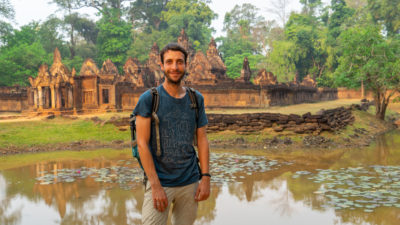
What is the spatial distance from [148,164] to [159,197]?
0.90 ft

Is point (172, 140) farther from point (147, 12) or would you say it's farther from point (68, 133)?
point (147, 12)

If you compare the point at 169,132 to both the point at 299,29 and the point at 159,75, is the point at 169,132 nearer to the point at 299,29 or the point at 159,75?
the point at 159,75

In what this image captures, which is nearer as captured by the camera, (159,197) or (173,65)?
(159,197)

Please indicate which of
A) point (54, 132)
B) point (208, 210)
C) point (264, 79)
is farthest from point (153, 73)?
point (208, 210)

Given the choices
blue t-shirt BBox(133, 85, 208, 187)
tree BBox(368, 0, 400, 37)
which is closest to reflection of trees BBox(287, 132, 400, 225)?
blue t-shirt BBox(133, 85, 208, 187)

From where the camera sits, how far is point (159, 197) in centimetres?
282

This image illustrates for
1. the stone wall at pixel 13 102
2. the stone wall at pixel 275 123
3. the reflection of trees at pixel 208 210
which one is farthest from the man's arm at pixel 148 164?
the stone wall at pixel 13 102

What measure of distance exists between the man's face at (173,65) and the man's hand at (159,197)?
879 millimetres

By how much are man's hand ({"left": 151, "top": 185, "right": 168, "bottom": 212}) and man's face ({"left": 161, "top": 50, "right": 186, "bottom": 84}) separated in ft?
2.88

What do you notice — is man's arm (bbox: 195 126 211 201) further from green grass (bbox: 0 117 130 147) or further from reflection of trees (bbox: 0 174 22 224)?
green grass (bbox: 0 117 130 147)

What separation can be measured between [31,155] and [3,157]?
87cm

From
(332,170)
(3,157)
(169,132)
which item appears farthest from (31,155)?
(169,132)

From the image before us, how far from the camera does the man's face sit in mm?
2986

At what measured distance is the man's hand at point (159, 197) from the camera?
282cm
